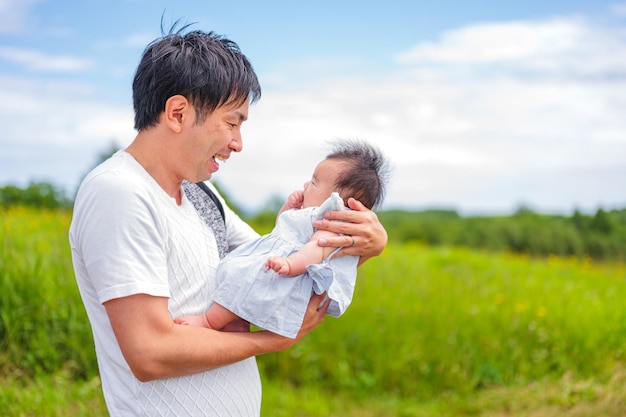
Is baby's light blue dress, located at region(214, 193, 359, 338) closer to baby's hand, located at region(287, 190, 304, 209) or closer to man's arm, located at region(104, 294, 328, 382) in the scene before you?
man's arm, located at region(104, 294, 328, 382)

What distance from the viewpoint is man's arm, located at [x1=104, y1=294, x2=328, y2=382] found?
1.77m

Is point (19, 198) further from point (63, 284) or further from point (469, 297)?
point (469, 297)

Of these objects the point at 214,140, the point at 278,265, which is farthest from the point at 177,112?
the point at 278,265

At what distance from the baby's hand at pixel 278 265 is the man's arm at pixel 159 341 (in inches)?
10.1

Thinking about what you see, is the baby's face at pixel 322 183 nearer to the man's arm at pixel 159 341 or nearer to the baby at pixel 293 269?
the baby at pixel 293 269

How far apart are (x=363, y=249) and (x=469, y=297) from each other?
4.55 meters

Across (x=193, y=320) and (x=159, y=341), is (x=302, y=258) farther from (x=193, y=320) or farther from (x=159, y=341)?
(x=159, y=341)

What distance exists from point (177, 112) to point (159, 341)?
0.61 meters

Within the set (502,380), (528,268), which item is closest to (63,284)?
(502,380)

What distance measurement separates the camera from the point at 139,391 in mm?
1933

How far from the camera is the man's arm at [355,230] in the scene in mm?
2199

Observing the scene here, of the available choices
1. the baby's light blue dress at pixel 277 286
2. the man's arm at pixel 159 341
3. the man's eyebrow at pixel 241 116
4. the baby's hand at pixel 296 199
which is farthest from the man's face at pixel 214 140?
the baby's hand at pixel 296 199

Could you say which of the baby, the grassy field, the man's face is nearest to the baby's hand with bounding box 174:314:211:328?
the baby

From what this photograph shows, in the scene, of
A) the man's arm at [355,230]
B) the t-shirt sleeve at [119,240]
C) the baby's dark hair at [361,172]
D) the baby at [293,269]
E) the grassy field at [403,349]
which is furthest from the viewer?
the grassy field at [403,349]
